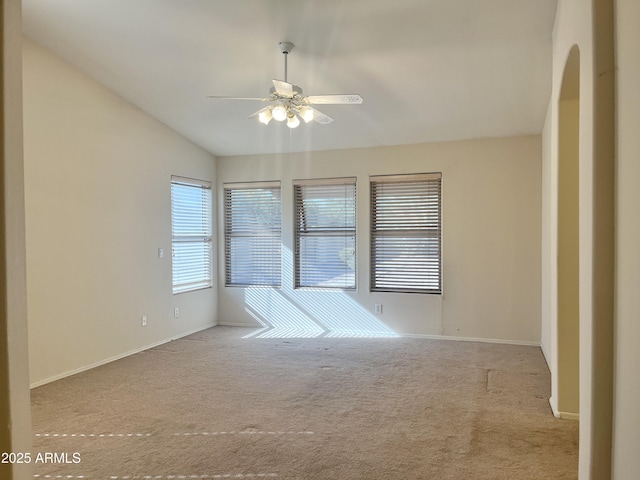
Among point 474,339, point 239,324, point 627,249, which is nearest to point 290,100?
point 627,249

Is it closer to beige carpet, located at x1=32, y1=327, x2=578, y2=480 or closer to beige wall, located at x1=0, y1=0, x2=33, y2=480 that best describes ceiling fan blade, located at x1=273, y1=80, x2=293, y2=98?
beige wall, located at x1=0, y1=0, x2=33, y2=480

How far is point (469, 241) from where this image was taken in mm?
5414

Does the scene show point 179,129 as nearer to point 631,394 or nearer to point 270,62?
point 270,62

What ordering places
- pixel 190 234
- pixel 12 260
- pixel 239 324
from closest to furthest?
pixel 12 260
pixel 190 234
pixel 239 324

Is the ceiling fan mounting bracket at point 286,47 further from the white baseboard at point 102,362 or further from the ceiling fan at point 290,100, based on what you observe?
the white baseboard at point 102,362

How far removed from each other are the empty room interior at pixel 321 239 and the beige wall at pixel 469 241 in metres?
0.03

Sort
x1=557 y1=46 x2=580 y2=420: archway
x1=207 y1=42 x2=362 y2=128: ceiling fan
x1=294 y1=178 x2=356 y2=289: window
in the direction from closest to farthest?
x1=557 y1=46 x2=580 y2=420: archway → x1=207 y1=42 x2=362 y2=128: ceiling fan → x1=294 y1=178 x2=356 y2=289: window

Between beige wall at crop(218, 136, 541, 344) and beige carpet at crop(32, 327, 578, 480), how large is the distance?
623 mm

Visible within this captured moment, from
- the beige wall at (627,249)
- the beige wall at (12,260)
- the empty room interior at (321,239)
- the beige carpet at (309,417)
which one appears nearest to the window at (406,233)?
the empty room interior at (321,239)

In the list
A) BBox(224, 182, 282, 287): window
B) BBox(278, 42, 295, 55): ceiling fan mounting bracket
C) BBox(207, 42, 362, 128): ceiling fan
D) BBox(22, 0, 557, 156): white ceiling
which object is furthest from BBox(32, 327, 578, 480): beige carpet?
BBox(278, 42, 295, 55): ceiling fan mounting bracket

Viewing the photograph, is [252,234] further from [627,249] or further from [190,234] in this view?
[627,249]

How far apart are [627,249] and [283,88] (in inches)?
99.2

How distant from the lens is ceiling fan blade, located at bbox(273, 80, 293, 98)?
322 centimetres

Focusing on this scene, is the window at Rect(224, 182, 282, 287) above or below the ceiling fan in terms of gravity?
below
